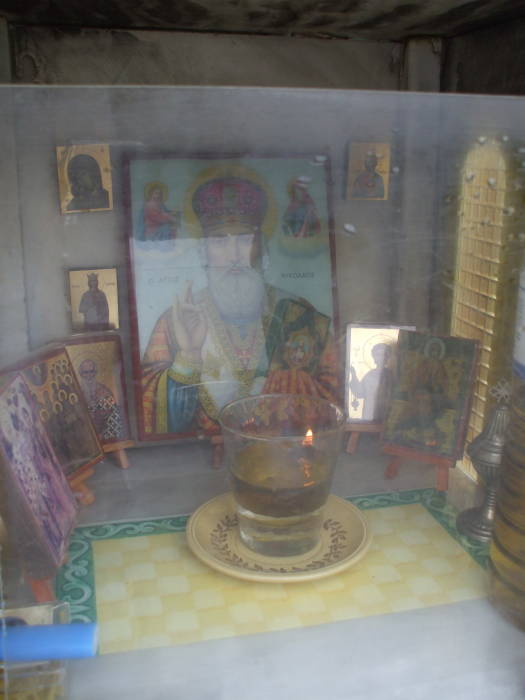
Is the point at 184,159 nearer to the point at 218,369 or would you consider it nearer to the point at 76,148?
the point at 76,148

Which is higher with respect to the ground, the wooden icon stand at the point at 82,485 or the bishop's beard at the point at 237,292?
the bishop's beard at the point at 237,292

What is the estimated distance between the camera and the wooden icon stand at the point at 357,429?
833 millimetres

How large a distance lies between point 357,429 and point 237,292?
0.73 ft

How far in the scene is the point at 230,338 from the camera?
0.80 metres

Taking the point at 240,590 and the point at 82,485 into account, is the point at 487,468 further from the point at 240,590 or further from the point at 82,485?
the point at 82,485

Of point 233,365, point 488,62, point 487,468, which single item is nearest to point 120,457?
point 233,365

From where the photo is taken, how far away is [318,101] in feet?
2.32

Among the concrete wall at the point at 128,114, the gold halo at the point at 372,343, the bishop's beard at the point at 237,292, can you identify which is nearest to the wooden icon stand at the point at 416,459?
the gold halo at the point at 372,343

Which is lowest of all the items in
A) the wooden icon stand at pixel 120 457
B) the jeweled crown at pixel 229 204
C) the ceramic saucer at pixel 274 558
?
the ceramic saucer at pixel 274 558

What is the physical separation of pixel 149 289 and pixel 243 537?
0.97 feet

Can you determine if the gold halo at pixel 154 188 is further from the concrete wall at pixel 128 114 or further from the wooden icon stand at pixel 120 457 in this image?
the wooden icon stand at pixel 120 457

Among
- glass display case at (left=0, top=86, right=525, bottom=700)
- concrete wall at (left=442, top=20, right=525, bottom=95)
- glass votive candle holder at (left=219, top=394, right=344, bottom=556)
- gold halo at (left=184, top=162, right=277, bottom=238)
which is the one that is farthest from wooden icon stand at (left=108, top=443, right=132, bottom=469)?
concrete wall at (left=442, top=20, right=525, bottom=95)

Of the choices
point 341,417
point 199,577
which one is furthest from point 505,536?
point 199,577

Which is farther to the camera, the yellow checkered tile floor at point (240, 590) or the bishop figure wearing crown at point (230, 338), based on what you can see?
the bishop figure wearing crown at point (230, 338)
